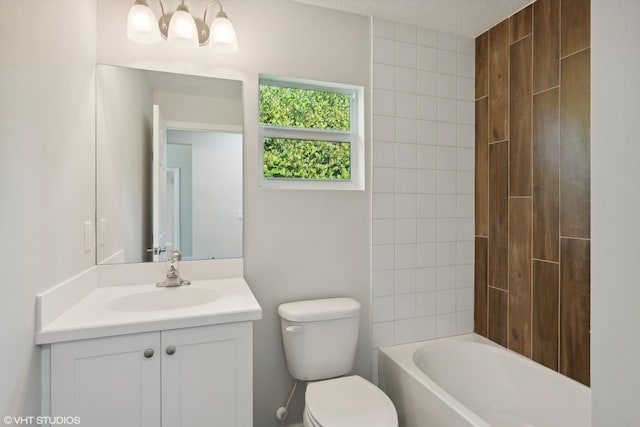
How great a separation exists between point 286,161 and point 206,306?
3.38 ft

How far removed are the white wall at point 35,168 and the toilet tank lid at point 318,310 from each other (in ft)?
3.12

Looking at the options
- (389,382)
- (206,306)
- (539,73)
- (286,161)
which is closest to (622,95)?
(206,306)

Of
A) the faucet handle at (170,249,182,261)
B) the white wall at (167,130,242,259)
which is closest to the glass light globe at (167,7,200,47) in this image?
the white wall at (167,130,242,259)

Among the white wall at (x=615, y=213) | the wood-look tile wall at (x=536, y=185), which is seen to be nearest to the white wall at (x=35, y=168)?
→ the white wall at (x=615, y=213)

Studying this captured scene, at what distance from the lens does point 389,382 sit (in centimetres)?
201

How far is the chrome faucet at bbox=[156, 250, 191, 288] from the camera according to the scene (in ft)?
5.56

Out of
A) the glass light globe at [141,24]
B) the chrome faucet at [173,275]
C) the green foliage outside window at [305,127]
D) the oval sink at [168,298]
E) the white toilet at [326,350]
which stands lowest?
the white toilet at [326,350]

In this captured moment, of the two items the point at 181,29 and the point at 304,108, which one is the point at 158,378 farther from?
the point at 304,108

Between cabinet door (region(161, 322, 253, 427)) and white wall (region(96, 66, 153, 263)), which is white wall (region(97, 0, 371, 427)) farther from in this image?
cabinet door (region(161, 322, 253, 427))

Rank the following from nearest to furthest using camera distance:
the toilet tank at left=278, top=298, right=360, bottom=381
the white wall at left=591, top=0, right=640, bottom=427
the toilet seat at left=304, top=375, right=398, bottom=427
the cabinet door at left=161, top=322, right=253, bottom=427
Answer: the white wall at left=591, top=0, right=640, bottom=427
the cabinet door at left=161, top=322, right=253, bottom=427
the toilet seat at left=304, top=375, right=398, bottom=427
the toilet tank at left=278, top=298, right=360, bottom=381

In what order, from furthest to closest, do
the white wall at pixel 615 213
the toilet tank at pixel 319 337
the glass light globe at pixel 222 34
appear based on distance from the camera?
the toilet tank at pixel 319 337 → the glass light globe at pixel 222 34 → the white wall at pixel 615 213

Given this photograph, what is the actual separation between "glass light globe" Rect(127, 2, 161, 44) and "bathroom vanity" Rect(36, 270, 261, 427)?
1.17m

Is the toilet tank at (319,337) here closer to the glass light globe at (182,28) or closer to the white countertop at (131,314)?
the white countertop at (131,314)

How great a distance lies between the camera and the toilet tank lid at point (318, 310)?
5.82 ft
